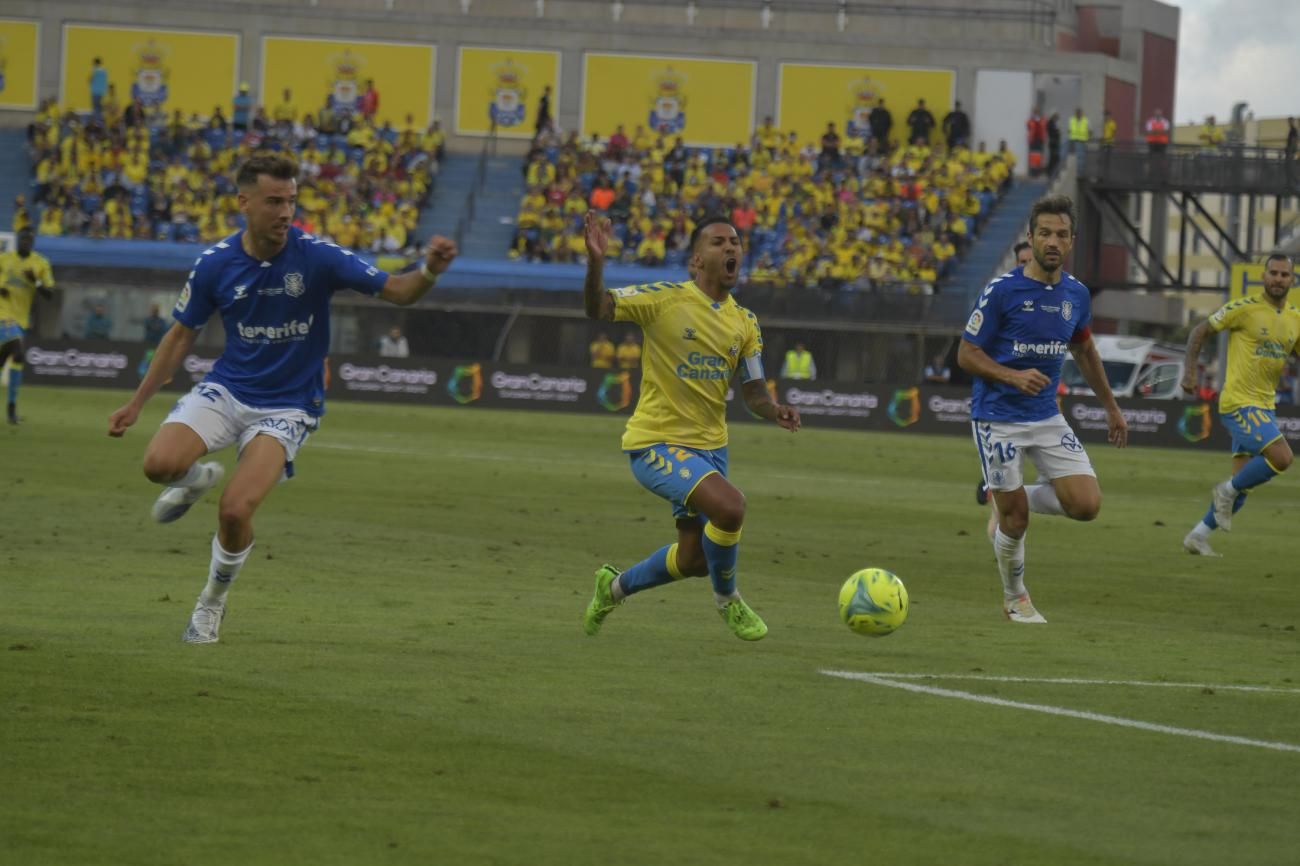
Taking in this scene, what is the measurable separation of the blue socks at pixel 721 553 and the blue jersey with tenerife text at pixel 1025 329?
267 cm

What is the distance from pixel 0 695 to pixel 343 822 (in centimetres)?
263

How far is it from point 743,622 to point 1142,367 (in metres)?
40.3

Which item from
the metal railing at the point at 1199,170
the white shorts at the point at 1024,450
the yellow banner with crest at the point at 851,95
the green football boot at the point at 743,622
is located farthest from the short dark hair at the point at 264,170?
the yellow banner with crest at the point at 851,95

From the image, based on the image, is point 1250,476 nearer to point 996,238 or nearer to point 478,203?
point 996,238

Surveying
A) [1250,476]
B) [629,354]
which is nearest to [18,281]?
[1250,476]

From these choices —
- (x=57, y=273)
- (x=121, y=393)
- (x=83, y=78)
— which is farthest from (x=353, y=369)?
(x=83, y=78)

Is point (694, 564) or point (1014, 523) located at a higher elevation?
point (1014, 523)

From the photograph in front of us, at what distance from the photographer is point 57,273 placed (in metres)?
46.1

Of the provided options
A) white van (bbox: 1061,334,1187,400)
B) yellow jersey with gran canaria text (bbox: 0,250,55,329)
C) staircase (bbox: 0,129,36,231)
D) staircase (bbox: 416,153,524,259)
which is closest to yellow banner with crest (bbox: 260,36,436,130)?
staircase (bbox: 416,153,524,259)

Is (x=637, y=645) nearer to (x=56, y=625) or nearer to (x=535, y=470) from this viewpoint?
(x=56, y=625)

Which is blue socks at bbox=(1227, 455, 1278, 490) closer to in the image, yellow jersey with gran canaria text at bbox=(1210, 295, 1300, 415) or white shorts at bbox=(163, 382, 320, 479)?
yellow jersey with gran canaria text at bbox=(1210, 295, 1300, 415)

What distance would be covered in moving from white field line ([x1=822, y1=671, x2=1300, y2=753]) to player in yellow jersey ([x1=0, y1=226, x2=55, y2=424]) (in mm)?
20158

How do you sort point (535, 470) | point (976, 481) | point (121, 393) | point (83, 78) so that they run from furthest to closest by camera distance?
point (83, 78) → point (121, 393) → point (976, 481) → point (535, 470)

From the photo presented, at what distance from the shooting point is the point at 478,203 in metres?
56.4
